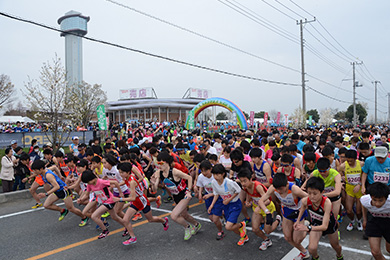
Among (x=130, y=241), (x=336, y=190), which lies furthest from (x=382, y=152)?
(x=130, y=241)

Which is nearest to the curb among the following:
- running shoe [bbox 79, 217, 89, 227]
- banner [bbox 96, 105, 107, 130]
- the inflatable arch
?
running shoe [bbox 79, 217, 89, 227]

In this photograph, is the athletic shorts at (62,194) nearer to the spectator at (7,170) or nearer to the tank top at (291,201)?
the spectator at (7,170)

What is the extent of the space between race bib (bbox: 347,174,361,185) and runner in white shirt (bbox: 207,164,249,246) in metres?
2.37

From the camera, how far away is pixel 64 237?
5.92 m

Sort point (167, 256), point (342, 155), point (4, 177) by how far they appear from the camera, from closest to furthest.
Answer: point (167, 256)
point (342, 155)
point (4, 177)

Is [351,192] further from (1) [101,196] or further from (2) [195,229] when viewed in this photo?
(1) [101,196]

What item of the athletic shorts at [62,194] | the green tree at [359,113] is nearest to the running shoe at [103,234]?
the athletic shorts at [62,194]

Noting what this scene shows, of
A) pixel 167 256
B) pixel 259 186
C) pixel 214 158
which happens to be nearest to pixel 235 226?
pixel 259 186

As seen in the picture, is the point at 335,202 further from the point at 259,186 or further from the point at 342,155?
the point at 342,155

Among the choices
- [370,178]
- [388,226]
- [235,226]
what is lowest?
[235,226]

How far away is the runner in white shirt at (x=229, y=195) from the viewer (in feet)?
17.3

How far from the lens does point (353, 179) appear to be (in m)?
5.82

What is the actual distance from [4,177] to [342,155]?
31.8 ft

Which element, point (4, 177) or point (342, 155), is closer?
point (342, 155)
